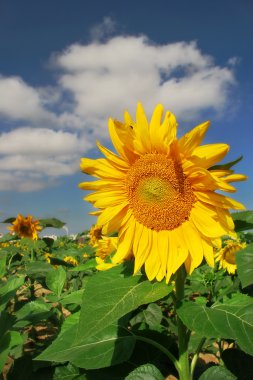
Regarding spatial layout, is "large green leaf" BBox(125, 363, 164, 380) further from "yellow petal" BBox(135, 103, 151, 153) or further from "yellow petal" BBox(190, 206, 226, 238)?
"yellow petal" BBox(135, 103, 151, 153)

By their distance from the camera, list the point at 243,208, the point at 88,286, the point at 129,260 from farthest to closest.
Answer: the point at 129,260 < the point at 243,208 < the point at 88,286

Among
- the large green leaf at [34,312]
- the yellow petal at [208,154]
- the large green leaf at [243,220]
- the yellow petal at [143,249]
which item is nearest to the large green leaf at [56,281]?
the large green leaf at [34,312]

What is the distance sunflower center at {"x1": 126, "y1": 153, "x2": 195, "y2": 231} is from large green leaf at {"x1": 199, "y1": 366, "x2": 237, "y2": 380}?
65 centimetres

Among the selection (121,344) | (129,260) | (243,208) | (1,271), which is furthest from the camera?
(1,271)

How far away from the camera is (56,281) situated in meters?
3.04

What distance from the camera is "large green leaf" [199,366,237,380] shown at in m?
1.84

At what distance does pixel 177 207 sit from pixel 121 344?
69 centimetres

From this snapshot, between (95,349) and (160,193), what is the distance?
30.7 inches

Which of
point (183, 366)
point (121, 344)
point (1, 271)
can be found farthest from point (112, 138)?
point (1, 271)

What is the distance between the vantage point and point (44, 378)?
2.40 meters

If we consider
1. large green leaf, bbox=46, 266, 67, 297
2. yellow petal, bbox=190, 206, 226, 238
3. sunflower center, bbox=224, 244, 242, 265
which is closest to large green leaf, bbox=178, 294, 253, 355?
yellow petal, bbox=190, 206, 226, 238

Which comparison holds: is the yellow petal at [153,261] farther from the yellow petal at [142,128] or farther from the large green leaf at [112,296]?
the yellow petal at [142,128]

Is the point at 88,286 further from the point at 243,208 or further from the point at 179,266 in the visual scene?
the point at 243,208

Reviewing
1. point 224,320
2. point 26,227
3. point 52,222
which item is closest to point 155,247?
point 224,320
